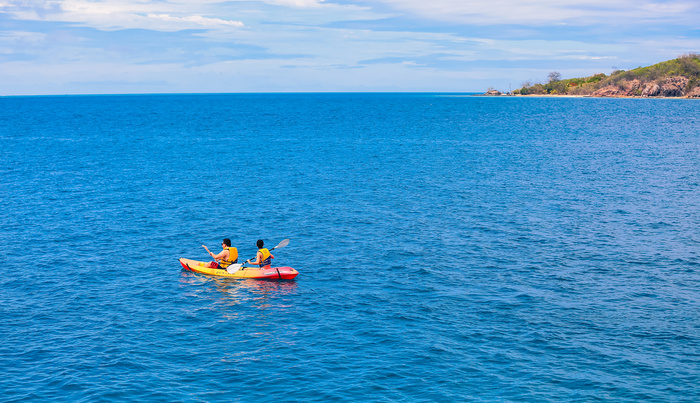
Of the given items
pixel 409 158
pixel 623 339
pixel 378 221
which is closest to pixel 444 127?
pixel 409 158

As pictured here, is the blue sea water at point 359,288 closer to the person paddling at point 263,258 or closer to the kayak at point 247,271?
the kayak at point 247,271

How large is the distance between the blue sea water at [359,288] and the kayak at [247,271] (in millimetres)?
491

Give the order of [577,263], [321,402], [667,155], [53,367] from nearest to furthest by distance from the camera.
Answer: [321,402], [53,367], [577,263], [667,155]

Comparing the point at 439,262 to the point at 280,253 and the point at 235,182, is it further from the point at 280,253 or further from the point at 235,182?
the point at 235,182

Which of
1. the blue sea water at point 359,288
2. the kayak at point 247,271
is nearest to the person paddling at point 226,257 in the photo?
the kayak at point 247,271

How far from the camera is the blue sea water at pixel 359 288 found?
816 inches

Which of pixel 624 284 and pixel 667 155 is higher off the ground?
pixel 667 155

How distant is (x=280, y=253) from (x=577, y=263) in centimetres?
1767

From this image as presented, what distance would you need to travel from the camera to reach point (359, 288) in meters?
29.5

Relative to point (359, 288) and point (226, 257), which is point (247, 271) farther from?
point (359, 288)

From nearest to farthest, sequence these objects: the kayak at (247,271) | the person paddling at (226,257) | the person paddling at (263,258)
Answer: the kayak at (247,271) < the person paddling at (263,258) < the person paddling at (226,257)

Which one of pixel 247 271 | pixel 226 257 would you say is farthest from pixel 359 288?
pixel 226 257

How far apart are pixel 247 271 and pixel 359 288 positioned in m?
6.44

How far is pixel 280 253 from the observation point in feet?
116
